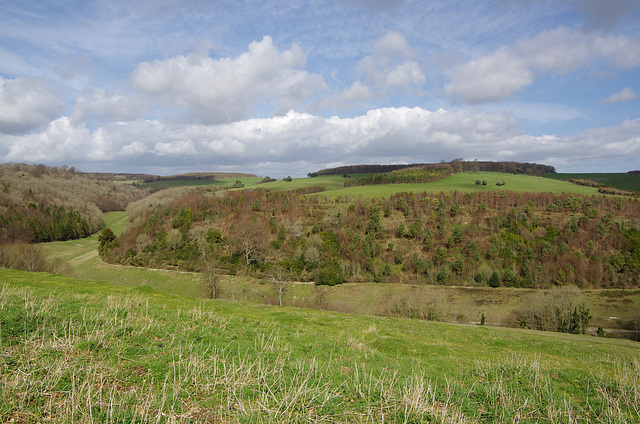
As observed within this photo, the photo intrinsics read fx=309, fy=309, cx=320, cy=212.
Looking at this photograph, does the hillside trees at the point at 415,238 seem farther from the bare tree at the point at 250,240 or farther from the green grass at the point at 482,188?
the green grass at the point at 482,188

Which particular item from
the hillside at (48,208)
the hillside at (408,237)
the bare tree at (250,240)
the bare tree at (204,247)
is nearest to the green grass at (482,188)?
the hillside at (408,237)

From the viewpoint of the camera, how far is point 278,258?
3561 inches

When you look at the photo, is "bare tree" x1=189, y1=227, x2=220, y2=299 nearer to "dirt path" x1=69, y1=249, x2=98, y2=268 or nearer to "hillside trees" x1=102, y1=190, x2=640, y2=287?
"hillside trees" x1=102, y1=190, x2=640, y2=287

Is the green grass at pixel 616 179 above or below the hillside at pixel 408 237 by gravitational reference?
above

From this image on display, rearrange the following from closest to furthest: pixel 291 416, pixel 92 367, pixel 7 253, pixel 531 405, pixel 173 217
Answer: pixel 291 416
pixel 92 367
pixel 531 405
pixel 7 253
pixel 173 217

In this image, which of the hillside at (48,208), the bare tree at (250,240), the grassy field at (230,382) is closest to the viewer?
the grassy field at (230,382)

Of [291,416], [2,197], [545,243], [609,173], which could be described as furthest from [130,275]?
[609,173]

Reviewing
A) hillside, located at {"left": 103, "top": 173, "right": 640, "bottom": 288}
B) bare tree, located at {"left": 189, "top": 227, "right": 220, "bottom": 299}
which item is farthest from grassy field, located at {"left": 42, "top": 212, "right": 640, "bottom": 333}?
hillside, located at {"left": 103, "top": 173, "right": 640, "bottom": 288}

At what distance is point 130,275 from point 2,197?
80695mm

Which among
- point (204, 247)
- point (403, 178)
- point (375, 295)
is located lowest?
point (375, 295)

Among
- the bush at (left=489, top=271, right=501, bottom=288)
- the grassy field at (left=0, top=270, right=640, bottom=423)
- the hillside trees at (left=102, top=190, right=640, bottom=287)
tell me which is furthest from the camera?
the hillside trees at (left=102, top=190, right=640, bottom=287)

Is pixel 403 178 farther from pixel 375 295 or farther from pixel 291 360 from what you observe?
pixel 291 360

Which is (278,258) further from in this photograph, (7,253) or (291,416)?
(291,416)

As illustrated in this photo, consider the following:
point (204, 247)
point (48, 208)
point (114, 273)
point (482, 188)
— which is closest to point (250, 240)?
point (204, 247)
